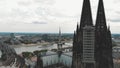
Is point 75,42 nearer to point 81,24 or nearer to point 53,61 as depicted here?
point 81,24

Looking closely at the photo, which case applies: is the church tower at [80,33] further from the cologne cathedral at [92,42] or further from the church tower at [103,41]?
the church tower at [103,41]

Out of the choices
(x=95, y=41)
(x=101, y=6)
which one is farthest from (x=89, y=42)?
(x=101, y=6)

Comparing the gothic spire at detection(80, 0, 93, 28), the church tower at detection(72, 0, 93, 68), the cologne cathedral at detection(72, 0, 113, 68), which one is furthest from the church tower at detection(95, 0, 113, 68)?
the church tower at detection(72, 0, 93, 68)

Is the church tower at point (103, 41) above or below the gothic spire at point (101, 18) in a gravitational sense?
below

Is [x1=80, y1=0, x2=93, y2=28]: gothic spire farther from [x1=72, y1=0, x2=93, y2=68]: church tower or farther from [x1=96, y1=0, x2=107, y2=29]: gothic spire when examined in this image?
[x1=96, y1=0, x2=107, y2=29]: gothic spire

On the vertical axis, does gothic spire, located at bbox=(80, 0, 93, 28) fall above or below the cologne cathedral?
above

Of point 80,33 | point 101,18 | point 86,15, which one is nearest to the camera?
point 101,18

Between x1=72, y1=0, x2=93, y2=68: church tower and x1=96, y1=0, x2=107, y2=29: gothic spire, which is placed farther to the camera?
x1=72, y1=0, x2=93, y2=68: church tower

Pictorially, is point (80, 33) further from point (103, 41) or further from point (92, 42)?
point (103, 41)

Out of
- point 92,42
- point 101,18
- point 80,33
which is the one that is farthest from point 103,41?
point 80,33

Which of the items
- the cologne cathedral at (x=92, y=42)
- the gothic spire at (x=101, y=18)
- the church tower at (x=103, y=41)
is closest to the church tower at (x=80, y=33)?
the cologne cathedral at (x=92, y=42)
